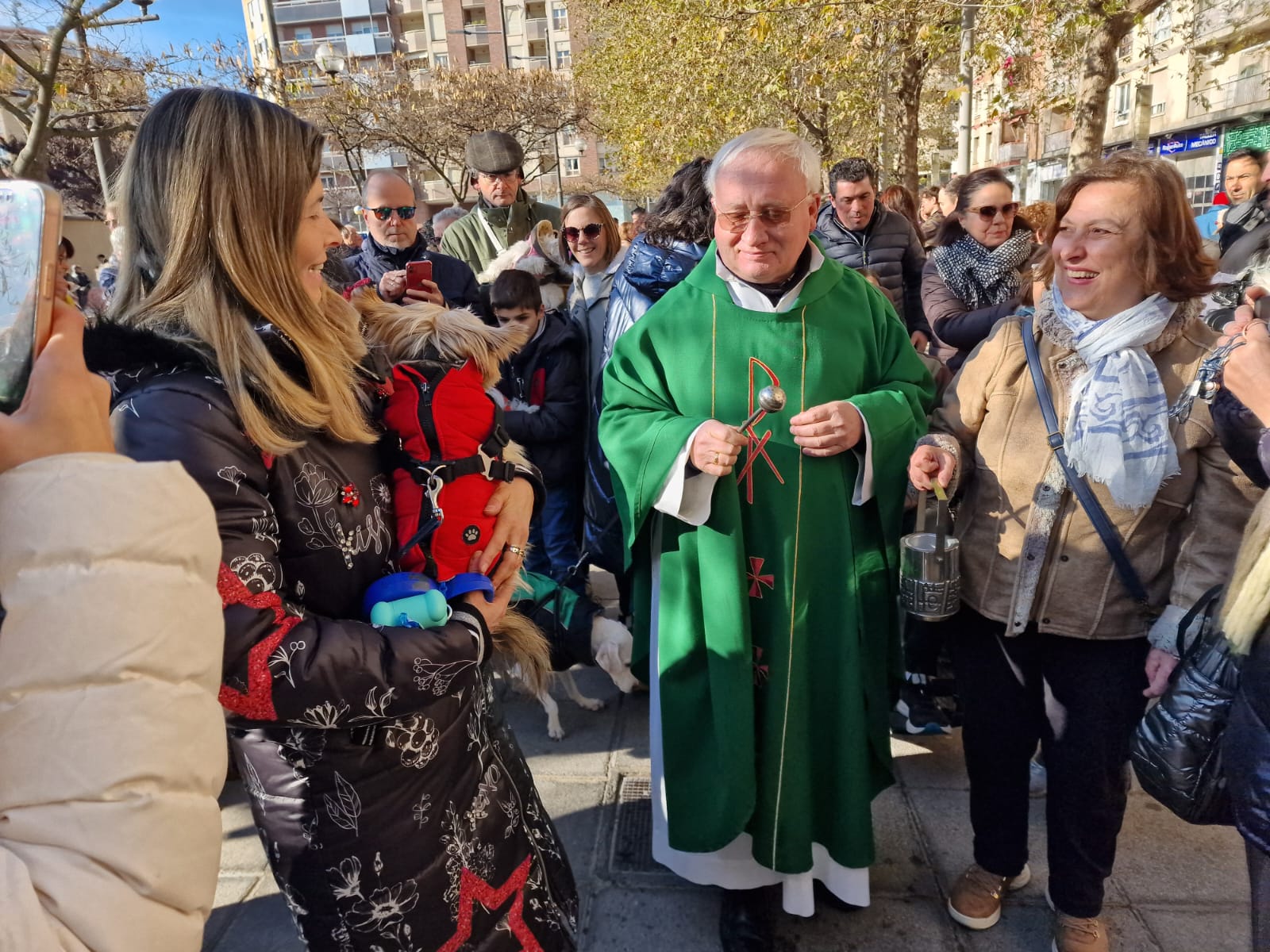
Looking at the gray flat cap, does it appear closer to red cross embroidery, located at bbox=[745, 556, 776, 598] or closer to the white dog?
the white dog

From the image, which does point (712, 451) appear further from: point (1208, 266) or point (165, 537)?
point (165, 537)

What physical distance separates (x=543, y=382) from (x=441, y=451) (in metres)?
2.53

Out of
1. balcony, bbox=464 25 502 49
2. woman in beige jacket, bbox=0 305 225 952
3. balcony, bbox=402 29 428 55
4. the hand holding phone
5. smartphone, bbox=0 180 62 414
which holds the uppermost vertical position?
balcony, bbox=402 29 428 55

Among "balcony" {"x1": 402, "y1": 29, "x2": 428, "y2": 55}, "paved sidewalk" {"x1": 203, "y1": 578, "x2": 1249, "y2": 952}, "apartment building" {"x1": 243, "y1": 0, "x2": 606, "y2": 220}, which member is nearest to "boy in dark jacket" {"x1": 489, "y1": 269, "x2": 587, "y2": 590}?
"paved sidewalk" {"x1": 203, "y1": 578, "x2": 1249, "y2": 952}

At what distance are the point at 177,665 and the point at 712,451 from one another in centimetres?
142

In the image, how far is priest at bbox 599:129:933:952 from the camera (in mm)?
2119

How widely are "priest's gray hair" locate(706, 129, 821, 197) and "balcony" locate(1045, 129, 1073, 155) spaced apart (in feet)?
113

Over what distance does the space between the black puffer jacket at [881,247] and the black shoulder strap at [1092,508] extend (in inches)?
115

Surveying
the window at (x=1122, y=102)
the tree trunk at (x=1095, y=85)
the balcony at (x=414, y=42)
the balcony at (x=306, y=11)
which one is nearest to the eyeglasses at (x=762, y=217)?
the tree trunk at (x=1095, y=85)

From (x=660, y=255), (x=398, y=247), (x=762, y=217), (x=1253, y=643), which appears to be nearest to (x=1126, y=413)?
(x=1253, y=643)

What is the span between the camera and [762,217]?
212 centimetres

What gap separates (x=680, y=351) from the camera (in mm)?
2262

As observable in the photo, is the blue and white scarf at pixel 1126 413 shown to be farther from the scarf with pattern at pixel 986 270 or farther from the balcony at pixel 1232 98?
the balcony at pixel 1232 98

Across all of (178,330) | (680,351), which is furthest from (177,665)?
(680,351)
